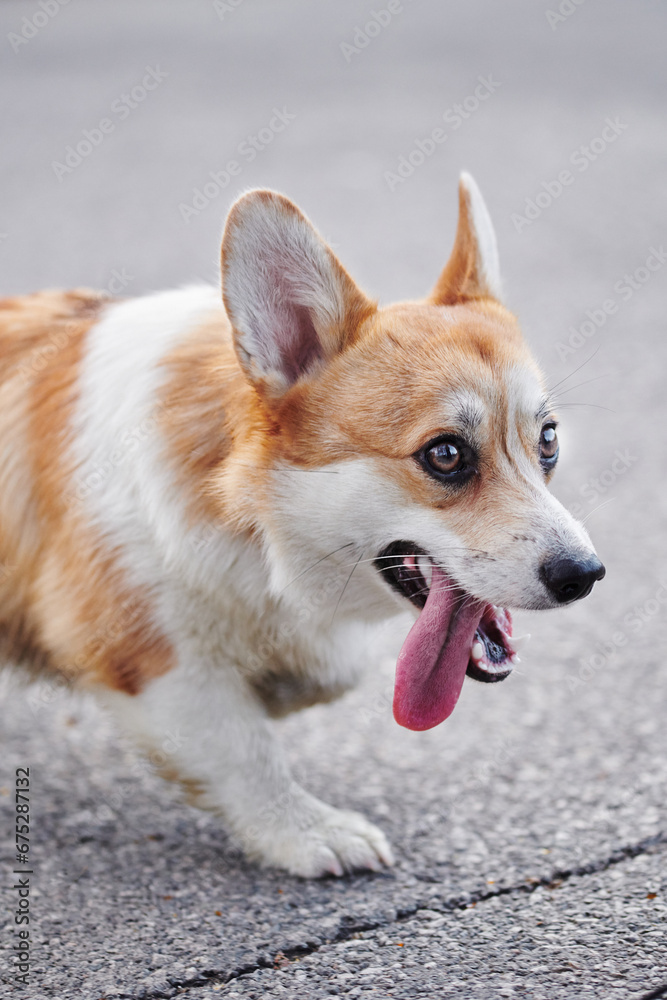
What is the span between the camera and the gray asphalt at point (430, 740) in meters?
2.51

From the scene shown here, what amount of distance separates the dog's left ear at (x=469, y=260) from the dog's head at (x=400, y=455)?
285mm

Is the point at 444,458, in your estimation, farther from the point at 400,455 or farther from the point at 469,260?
the point at 469,260

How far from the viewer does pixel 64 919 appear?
8.86 ft

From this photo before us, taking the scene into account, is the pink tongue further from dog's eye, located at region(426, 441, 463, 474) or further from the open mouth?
dog's eye, located at region(426, 441, 463, 474)

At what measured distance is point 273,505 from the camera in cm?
265

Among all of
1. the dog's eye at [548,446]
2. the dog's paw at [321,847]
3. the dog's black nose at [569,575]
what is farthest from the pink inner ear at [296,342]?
the dog's paw at [321,847]

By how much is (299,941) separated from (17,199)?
31.0ft

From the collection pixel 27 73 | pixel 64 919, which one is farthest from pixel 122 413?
pixel 27 73

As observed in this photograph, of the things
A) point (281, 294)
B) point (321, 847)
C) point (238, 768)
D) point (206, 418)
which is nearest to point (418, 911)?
point (321, 847)

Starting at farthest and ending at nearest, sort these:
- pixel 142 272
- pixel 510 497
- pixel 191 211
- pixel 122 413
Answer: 1. pixel 191 211
2. pixel 142 272
3. pixel 122 413
4. pixel 510 497

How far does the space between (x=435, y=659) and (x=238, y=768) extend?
2.28ft

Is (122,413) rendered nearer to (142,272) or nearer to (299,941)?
(299,941)

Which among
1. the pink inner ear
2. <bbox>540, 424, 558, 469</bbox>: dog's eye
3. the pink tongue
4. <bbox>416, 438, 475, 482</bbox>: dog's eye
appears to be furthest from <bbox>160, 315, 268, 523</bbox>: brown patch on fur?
<bbox>540, 424, 558, 469</bbox>: dog's eye

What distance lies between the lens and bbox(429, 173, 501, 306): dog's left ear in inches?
119
